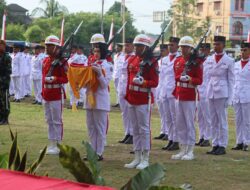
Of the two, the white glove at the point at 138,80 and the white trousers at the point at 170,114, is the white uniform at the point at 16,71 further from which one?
the white glove at the point at 138,80

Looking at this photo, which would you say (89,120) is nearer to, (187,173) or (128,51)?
(187,173)

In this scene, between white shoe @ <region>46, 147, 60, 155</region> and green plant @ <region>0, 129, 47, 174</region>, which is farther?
white shoe @ <region>46, 147, 60, 155</region>

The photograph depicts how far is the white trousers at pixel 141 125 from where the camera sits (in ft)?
25.2

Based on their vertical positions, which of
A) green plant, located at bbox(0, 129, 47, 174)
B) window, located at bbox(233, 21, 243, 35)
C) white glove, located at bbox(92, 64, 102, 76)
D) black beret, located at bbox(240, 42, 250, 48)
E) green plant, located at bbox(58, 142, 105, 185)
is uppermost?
window, located at bbox(233, 21, 243, 35)

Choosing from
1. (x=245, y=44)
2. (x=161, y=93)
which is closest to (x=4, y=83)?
(x=161, y=93)

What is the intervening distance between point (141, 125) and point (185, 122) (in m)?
1.06

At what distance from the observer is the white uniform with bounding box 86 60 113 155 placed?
7.94 m

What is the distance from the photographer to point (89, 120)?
811cm

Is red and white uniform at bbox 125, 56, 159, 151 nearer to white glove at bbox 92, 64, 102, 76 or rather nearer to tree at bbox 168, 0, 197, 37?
white glove at bbox 92, 64, 102, 76

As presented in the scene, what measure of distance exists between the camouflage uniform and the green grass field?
15.7 inches

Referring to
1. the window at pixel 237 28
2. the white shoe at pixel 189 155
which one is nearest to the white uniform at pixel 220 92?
the white shoe at pixel 189 155

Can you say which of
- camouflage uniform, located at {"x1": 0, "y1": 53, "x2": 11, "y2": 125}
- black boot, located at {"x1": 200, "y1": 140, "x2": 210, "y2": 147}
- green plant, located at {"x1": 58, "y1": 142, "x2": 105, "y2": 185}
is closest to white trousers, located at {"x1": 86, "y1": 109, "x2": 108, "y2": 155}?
black boot, located at {"x1": 200, "y1": 140, "x2": 210, "y2": 147}

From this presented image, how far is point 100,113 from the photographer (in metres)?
8.03

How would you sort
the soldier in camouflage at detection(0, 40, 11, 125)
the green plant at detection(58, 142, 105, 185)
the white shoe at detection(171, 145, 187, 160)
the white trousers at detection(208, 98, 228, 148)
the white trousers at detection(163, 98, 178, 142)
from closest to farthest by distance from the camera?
the green plant at detection(58, 142, 105, 185) < the white shoe at detection(171, 145, 187, 160) < the white trousers at detection(208, 98, 228, 148) < the white trousers at detection(163, 98, 178, 142) < the soldier in camouflage at detection(0, 40, 11, 125)
